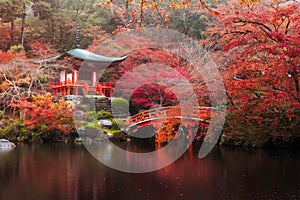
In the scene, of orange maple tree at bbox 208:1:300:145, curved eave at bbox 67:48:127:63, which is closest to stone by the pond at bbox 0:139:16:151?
curved eave at bbox 67:48:127:63

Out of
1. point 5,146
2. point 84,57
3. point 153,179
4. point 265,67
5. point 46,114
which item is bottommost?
point 5,146

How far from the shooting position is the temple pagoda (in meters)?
19.0

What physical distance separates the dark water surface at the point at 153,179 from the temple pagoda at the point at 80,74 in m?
7.43

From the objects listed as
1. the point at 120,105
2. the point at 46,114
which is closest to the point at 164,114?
the point at 120,105

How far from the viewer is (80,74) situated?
19.8 meters

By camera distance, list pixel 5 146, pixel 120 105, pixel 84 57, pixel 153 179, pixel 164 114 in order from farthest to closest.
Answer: pixel 84 57, pixel 120 105, pixel 164 114, pixel 5 146, pixel 153 179

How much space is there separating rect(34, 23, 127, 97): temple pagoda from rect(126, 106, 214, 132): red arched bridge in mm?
3307

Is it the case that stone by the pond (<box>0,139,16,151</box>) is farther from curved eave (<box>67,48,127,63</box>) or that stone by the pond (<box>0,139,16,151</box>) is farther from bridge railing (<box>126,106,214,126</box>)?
curved eave (<box>67,48,127,63</box>)

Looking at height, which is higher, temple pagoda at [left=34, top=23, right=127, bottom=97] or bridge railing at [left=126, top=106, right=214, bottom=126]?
temple pagoda at [left=34, top=23, right=127, bottom=97]

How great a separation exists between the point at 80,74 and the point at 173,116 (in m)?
6.60

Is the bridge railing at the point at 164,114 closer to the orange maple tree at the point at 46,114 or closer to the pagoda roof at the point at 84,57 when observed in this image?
the orange maple tree at the point at 46,114

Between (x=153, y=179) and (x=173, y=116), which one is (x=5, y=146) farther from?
(x=153, y=179)

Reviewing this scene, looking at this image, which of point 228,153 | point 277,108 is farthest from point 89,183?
point 277,108

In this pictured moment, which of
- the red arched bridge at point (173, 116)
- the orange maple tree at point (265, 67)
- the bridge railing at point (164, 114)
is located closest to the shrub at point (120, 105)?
the bridge railing at point (164, 114)
